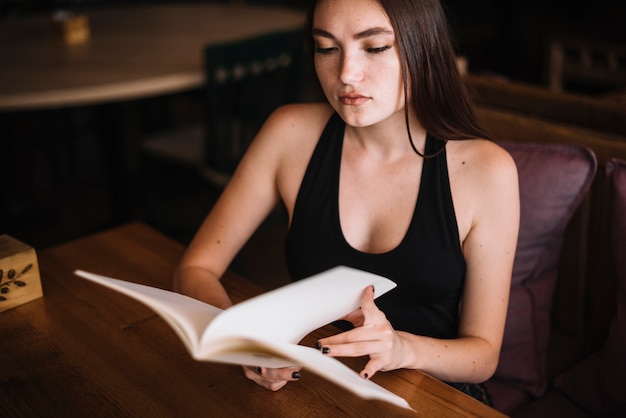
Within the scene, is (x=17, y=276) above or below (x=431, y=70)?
below

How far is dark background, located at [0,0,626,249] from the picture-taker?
11.3ft

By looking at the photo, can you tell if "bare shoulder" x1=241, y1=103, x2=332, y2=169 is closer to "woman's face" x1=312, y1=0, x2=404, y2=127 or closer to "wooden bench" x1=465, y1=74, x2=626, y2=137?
"woman's face" x1=312, y1=0, x2=404, y2=127

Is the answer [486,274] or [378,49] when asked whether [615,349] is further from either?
[378,49]

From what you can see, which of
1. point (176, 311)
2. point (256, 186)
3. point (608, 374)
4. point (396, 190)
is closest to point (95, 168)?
point (256, 186)

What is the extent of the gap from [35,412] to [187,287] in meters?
0.40

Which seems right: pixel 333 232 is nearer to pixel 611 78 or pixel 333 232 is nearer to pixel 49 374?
pixel 49 374

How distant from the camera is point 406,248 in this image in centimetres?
141

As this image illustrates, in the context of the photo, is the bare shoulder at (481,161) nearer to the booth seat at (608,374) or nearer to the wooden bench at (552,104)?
the booth seat at (608,374)

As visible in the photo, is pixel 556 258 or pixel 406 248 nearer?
pixel 406 248

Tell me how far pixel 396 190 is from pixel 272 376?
0.55 meters

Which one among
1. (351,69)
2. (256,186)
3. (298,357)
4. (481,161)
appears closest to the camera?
(298,357)

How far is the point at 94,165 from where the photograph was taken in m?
4.51

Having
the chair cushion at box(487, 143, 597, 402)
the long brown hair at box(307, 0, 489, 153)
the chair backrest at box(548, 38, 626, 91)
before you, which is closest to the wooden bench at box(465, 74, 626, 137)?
the chair cushion at box(487, 143, 597, 402)

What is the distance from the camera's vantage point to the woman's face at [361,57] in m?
1.32
